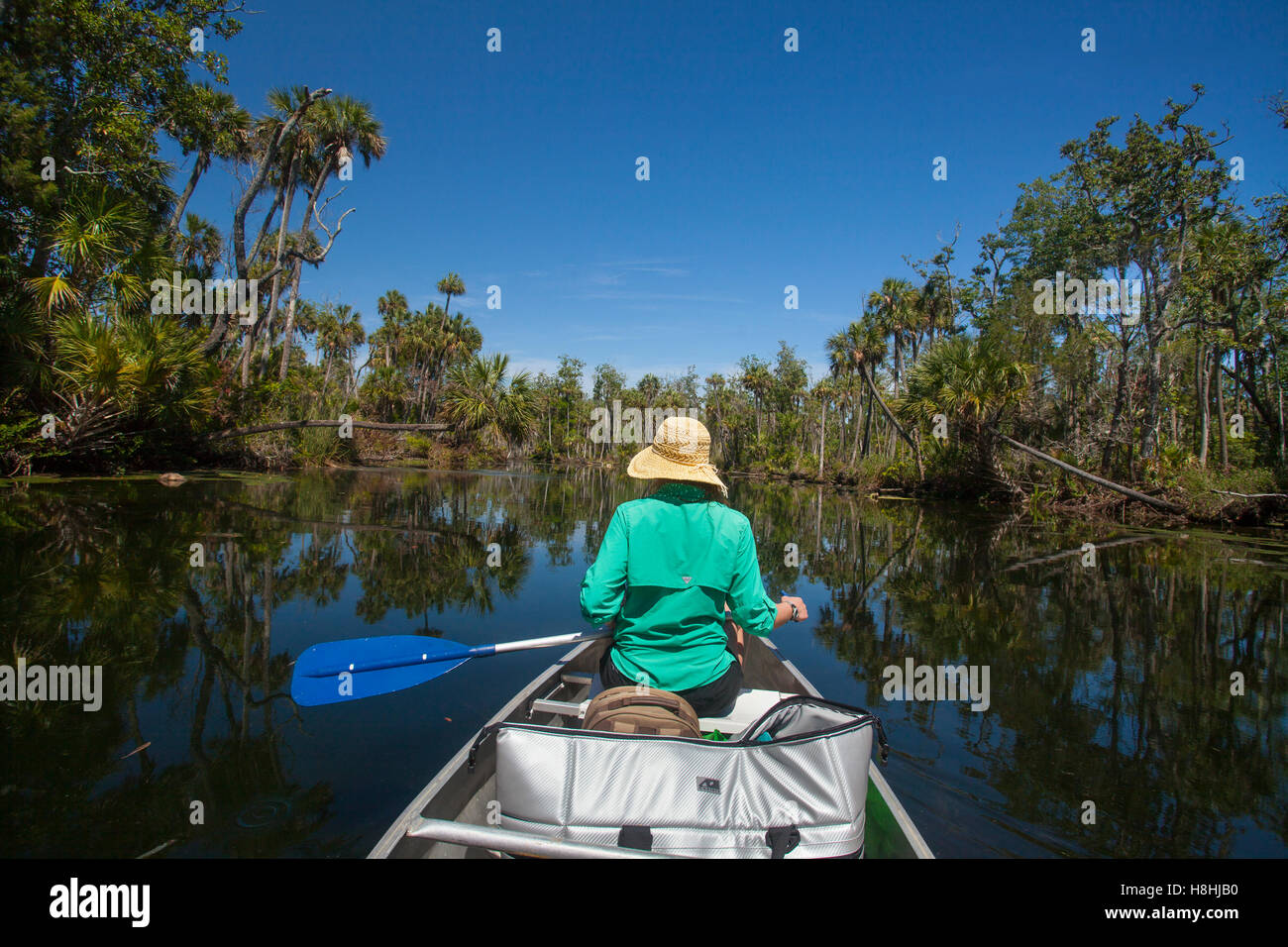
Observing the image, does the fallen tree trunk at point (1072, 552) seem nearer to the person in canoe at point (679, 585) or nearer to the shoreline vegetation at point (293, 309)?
the shoreline vegetation at point (293, 309)

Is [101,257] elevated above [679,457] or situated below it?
above

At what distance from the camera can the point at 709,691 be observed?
3043 mm

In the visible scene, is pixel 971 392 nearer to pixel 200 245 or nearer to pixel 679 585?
pixel 679 585

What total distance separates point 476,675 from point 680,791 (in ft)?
12.4

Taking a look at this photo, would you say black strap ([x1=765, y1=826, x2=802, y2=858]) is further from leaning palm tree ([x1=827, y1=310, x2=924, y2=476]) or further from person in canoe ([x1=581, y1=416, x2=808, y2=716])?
leaning palm tree ([x1=827, y1=310, x2=924, y2=476])

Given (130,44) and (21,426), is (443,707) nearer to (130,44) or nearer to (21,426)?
(21,426)

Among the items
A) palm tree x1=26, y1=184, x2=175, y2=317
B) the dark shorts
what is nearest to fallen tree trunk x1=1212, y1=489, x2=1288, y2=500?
the dark shorts

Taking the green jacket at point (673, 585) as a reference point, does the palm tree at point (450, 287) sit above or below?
above

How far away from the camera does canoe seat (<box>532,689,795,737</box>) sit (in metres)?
3.19

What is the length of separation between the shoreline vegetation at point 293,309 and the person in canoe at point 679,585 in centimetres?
1700

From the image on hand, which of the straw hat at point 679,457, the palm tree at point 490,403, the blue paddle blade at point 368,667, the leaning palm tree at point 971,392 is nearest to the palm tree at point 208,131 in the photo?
the palm tree at point 490,403

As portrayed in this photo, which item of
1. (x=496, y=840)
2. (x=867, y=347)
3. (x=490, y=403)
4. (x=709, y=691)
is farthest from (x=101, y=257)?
(x=867, y=347)

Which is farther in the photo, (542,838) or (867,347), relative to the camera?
(867,347)

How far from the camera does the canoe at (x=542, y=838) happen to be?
1853mm
